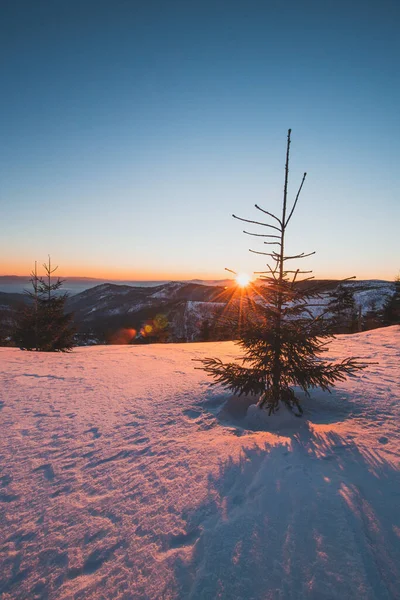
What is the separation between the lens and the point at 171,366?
9.55 meters

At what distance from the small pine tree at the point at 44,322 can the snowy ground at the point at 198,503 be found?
1201 cm

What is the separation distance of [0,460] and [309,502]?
13.2ft

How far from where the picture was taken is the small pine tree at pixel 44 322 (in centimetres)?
1625

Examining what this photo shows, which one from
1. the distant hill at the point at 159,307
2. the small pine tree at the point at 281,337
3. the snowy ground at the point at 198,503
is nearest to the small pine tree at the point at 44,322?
the distant hill at the point at 159,307

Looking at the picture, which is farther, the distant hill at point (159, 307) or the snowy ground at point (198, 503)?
the distant hill at point (159, 307)

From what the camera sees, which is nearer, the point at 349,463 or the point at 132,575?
the point at 132,575

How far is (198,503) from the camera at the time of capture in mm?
2760

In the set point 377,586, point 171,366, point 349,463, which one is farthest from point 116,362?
point 377,586

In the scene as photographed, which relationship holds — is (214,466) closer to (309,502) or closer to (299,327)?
(309,502)

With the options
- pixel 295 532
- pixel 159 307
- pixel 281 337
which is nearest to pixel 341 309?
pixel 281 337

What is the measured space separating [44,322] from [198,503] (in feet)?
55.6

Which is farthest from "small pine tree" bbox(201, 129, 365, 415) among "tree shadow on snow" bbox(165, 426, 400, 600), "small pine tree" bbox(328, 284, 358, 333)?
"tree shadow on snow" bbox(165, 426, 400, 600)

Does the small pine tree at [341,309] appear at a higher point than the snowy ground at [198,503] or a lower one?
higher

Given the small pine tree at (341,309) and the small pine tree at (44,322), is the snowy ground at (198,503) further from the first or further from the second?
the small pine tree at (44,322)
